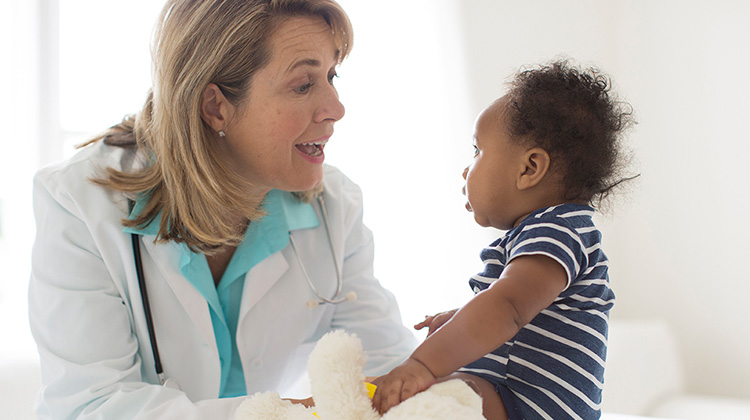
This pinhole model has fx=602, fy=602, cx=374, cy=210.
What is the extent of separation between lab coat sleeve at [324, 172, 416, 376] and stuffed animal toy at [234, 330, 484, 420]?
2.47 ft

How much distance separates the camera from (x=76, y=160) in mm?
1309

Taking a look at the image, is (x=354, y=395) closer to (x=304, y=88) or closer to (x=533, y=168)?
(x=533, y=168)

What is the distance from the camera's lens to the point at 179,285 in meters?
1.31

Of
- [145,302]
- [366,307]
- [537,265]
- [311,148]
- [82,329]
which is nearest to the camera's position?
[537,265]

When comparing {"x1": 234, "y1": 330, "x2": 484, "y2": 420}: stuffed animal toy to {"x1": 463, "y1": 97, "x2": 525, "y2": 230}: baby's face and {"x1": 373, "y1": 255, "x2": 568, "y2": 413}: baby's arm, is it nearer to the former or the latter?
{"x1": 373, "y1": 255, "x2": 568, "y2": 413}: baby's arm

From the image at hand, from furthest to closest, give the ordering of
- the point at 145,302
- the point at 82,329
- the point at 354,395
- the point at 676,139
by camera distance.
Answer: the point at 676,139 → the point at 145,302 → the point at 82,329 → the point at 354,395

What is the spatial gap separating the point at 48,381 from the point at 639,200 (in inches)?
96.6

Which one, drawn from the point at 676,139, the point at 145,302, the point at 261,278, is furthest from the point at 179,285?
the point at 676,139

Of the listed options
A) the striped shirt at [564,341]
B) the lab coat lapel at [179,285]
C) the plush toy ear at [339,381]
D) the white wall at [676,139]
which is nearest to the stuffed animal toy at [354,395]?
the plush toy ear at [339,381]

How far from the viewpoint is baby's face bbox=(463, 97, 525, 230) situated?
3.22ft

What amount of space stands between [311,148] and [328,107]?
11 cm

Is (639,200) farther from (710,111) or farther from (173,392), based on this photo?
(173,392)

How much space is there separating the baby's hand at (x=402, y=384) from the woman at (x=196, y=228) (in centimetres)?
47

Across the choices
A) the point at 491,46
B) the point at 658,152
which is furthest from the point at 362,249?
the point at 658,152
